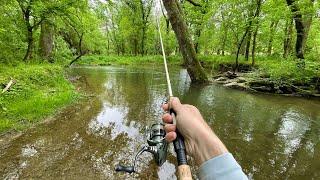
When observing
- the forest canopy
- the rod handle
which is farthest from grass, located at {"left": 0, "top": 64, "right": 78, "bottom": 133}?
the rod handle

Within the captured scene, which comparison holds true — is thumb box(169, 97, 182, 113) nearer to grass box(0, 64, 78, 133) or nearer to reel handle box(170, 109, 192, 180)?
reel handle box(170, 109, 192, 180)

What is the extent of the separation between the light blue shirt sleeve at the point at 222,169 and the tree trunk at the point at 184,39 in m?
11.6

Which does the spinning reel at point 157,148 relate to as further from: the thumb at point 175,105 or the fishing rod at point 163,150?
the thumb at point 175,105

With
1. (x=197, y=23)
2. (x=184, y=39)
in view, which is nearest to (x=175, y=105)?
(x=184, y=39)

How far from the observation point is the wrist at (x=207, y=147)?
120 centimetres

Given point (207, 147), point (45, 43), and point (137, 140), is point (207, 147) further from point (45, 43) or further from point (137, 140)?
point (45, 43)

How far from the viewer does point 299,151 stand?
5.78 metres

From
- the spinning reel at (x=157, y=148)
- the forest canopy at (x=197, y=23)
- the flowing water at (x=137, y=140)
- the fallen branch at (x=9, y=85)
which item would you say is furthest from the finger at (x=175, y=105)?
the fallen branch at (x=9, y=85)

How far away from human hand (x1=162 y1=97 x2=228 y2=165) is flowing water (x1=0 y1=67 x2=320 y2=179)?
9.87ft

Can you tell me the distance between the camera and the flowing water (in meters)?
4.56

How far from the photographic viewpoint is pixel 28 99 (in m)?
8.02

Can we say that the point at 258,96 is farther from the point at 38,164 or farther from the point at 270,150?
→ the point at 38,164

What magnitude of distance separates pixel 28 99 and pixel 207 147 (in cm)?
785

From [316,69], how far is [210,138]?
1245 centimetres
